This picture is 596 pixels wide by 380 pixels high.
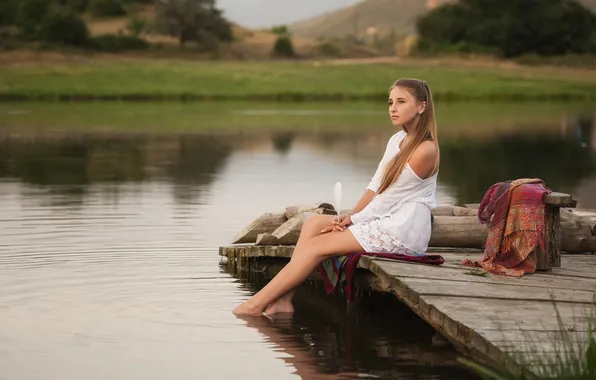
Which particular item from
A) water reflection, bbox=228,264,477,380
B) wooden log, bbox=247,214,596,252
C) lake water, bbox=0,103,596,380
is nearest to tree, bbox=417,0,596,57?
lake water, bbox=0,103,596,380

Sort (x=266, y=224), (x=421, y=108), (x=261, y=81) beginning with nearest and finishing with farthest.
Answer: (x=421, y=108)
(x=266, y=224)
(x=261, y=81)

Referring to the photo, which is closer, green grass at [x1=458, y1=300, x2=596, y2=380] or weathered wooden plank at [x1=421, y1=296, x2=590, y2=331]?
green grass at [x1=458, y1=300, x2=596, y2=380]

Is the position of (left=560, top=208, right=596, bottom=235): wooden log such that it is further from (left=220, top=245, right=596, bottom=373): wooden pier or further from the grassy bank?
the grassy bank

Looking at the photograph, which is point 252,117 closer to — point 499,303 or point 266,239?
point 266,239

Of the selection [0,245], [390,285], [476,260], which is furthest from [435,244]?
[0,245]

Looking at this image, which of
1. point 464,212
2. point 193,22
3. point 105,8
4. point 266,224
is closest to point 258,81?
point 193,22

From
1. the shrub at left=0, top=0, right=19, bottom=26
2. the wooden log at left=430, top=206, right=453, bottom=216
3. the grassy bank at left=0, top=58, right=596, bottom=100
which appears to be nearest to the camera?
the wooden log at left=430, top=206, right=453, bottom=216

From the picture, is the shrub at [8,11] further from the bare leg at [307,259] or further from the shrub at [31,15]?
the bare leg at [307,259]

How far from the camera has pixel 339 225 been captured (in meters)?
9.88

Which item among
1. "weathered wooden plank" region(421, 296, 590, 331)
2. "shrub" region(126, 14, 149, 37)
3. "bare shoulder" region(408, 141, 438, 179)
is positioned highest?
"shrub" region(126, 14, 149, 37)

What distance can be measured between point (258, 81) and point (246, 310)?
5968 cm

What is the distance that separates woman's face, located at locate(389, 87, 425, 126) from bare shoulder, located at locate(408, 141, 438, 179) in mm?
231

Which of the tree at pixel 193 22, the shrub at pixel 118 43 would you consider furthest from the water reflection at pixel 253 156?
the tree at pixel 193 22

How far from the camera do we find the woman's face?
977 cm
